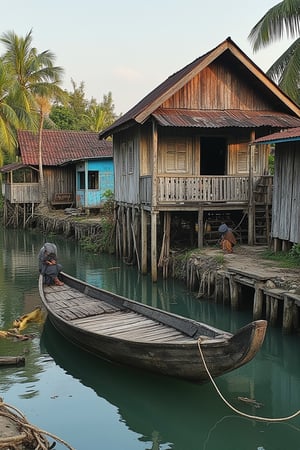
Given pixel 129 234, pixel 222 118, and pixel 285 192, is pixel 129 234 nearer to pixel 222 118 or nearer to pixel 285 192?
pixel 222 118

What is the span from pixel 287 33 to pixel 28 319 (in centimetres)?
1510

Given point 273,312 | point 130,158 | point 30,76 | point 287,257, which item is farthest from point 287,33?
point 30,76

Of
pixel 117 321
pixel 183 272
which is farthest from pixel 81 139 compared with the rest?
pixel 117 321

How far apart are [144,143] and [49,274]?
628cm

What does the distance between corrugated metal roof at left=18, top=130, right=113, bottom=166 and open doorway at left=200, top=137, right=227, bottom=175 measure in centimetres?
1181

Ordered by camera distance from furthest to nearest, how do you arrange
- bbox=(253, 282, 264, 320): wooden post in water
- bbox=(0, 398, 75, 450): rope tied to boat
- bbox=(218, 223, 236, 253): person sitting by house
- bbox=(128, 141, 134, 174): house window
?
bbox=(128, 141, 134, 174): house window → bbox=(218, 223, 236, 253): person sitting by house → bbox=(253, 282, 264, 320): wooden post in water → bbox=(0, 398, 75, 450): rope tied to boat

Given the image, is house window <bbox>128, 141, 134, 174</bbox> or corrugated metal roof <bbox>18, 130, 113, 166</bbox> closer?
house window <bbox>128, 141, 134, 174</bbox>

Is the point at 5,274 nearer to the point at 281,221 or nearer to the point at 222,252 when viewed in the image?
the point at 222,252

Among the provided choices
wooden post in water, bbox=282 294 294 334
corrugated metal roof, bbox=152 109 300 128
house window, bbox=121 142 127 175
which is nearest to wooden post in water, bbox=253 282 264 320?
wooden post in water, bbox=282 294 294 334

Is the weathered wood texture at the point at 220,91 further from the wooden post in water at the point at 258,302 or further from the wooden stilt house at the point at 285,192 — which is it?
the wooden post in water at the point at 258,302

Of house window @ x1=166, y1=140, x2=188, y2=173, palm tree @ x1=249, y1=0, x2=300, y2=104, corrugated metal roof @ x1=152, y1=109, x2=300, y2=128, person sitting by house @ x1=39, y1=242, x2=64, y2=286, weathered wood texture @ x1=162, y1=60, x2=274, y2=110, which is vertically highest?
palm tree @ x1=249, y1=0, x2=300, y2=104

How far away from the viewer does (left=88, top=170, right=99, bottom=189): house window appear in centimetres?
3016

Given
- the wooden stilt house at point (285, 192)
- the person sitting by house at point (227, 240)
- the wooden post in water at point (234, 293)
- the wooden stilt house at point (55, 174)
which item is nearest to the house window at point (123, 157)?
the person sitting by house at point (227, 240)

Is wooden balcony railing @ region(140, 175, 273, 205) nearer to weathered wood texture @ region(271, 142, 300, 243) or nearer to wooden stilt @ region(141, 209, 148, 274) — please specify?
wooden stilt @ region(141, 209, 148, 274)
